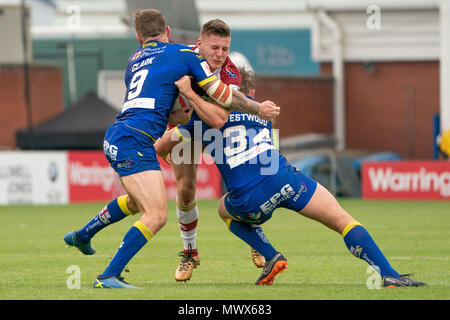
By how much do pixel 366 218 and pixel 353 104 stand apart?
60.8 feet

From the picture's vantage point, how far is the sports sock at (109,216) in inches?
338

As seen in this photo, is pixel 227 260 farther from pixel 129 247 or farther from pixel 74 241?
pixel 129 247

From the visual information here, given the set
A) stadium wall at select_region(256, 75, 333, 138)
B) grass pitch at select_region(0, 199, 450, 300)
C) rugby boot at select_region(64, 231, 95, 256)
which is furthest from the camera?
stadium wall at select_region(256, 75, 333, 138)

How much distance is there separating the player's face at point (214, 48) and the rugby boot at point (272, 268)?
1.76 metres

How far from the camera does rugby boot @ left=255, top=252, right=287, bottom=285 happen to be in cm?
794

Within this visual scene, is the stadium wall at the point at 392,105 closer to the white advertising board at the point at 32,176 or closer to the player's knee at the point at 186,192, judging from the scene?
the white advertising board at the point at 32,176

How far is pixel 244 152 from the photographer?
25.9 ft

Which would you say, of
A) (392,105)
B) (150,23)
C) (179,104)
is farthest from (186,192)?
(392,105)

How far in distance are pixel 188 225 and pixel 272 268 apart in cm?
149

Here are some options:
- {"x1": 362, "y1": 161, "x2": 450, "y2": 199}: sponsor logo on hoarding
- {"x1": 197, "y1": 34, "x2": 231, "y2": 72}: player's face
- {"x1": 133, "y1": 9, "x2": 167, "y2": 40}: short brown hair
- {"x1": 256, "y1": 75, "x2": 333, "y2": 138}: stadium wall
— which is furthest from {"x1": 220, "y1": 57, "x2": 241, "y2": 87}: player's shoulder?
{"x1": 256, "y1": 75, "x2": 333, "y2": 138}: stadium wall

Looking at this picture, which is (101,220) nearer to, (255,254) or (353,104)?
(255,254)

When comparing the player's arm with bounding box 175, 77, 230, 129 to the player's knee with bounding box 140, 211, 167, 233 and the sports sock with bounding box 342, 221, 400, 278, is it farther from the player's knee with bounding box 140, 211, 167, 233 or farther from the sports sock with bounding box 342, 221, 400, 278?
the sports sock with bounding box 342, 221, 400, 278

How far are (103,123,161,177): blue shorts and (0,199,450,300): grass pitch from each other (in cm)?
101

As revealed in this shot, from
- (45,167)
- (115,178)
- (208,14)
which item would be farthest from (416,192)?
(208,14)
